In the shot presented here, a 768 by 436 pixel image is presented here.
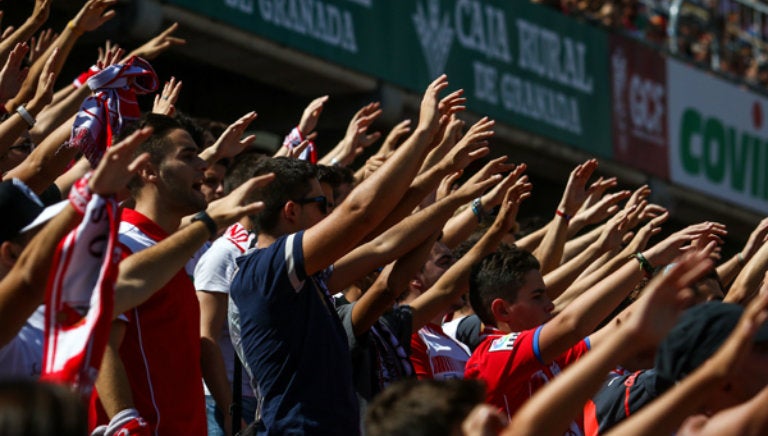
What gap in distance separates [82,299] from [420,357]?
2.51 meters

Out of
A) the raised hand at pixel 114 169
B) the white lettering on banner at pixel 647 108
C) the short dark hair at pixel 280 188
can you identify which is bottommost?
the white lettering on banner at pixel 647 108

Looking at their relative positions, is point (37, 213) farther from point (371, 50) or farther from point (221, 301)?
point (371, 50)

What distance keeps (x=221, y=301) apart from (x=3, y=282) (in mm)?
2376

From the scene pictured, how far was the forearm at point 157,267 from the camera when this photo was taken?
441 cm

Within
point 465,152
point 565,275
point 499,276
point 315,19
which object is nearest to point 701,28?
point 315,19

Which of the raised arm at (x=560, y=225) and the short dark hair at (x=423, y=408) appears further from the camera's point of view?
the raised arm at (x=560, y=225)

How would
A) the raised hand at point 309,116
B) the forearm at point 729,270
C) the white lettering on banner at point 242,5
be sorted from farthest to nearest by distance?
the white lettering on banner at point 242,5, the forearm at point 729,270, the raised hand at point 309,116

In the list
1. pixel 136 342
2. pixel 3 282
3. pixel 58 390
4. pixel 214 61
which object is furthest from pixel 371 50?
pixel 58 390

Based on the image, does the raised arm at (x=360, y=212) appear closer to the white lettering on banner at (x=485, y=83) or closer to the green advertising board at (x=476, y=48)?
the green advertising board at (x=476, y=48)

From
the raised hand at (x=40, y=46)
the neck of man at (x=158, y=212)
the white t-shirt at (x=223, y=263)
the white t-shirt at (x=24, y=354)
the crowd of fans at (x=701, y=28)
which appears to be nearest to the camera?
the white t-shirt at (x=24, y=354)

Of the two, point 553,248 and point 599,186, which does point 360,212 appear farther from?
point 599,186

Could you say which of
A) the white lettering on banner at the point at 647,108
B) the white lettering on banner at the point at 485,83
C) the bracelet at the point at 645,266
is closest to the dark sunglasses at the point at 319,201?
the bracelet at the point at 645,266

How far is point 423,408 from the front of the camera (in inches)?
143

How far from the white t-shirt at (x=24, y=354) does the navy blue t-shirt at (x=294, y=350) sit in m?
0.90
